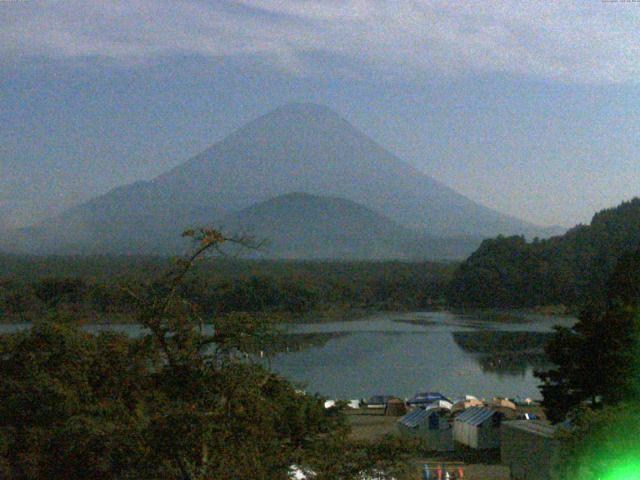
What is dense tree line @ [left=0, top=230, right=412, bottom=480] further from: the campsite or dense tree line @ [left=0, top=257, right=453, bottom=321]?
dense tree line @ [left=0, top=257, right=453, bottom=321]

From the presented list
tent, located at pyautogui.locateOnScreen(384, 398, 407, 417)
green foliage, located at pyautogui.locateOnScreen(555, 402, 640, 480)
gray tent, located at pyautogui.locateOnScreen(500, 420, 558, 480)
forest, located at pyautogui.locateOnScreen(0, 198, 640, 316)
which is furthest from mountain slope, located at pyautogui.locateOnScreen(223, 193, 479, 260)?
green foliage, located at pyautogui.locateOnScreen(555, 402, 640, 480)

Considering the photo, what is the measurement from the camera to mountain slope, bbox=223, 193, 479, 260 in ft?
348

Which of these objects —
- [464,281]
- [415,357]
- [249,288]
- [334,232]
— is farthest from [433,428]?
[334,232]

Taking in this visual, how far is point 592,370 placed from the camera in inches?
361

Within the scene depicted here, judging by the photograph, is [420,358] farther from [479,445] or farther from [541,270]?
[541,270]

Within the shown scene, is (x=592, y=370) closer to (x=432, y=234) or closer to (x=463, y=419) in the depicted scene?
(x=463, y=419)

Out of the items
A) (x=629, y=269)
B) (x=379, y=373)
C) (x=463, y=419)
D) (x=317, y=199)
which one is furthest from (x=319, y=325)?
(x=317, y=199)

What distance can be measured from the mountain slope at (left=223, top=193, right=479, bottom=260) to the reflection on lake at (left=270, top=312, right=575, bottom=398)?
231 ft

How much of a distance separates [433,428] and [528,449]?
3.11 metres

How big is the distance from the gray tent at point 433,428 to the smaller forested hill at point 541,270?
2881 centimetres

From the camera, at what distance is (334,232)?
387 ft

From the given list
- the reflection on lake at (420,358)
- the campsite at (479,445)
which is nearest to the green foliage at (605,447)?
the campsite at (479,445)

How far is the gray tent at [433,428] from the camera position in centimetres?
1084

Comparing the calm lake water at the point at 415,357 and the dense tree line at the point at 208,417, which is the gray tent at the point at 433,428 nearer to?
the calm lake water at the point at 415,357
